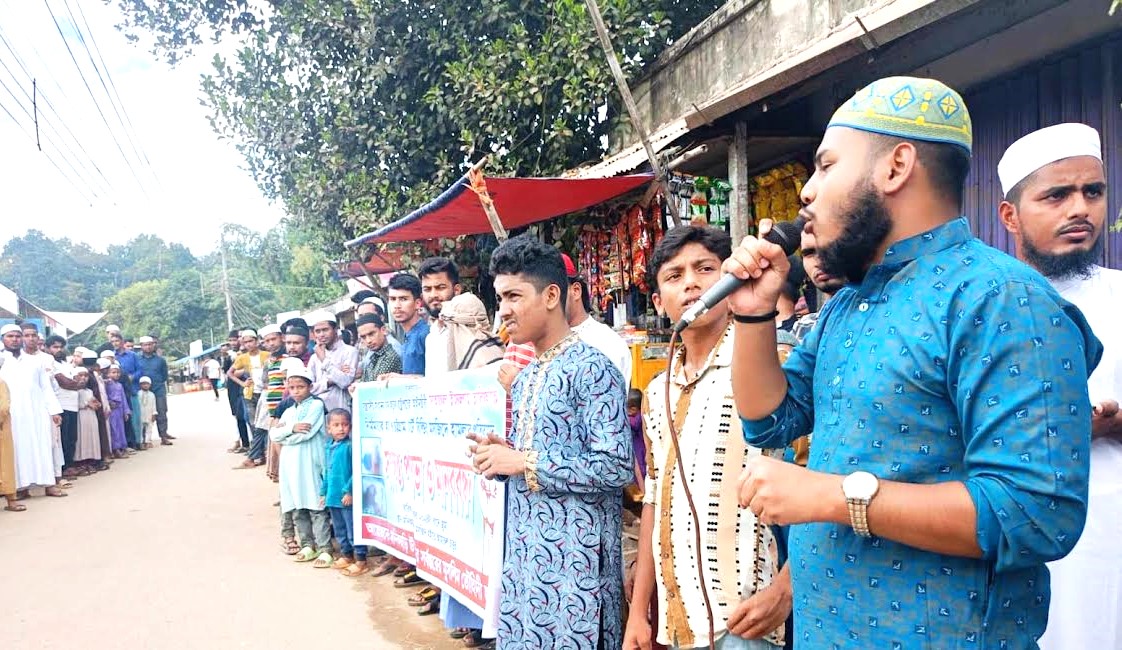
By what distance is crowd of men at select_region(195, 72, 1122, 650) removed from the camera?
3.66 ft

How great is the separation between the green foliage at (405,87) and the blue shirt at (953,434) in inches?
269

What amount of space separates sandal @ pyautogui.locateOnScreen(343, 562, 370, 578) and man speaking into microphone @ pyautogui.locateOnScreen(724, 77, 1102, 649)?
519 centimetres

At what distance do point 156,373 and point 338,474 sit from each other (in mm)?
12238

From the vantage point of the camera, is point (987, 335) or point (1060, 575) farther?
point (1060, 575)

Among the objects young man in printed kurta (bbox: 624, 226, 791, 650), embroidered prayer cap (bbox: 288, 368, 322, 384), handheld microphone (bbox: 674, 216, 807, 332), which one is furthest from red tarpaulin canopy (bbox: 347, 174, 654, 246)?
handheld microphone (bbox: 674, 216, 807, 332)

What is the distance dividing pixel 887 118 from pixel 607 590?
1.81 metres

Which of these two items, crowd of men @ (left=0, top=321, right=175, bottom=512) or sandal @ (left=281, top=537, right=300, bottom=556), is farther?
crowd of men @ (left=0, top=321, right=175, bottom=512)

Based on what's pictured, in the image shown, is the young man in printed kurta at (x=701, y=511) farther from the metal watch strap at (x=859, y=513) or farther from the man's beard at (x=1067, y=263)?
the man's beard at (x=1067, y=263)

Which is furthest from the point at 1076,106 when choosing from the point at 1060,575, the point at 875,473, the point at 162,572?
the point at 162,572

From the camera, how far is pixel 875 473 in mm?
1216

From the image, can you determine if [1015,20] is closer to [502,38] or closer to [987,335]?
[987,335]

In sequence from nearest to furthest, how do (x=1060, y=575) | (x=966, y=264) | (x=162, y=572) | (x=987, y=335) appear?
(x=987, y=335), (x=966, y=264), (x=1060, y=575), (x=162, y=572)

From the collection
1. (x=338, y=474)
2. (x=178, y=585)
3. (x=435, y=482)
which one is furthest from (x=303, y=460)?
(x=435, y=482)

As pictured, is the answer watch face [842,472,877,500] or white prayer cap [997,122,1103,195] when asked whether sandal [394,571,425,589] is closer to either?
white prayer cap [997,122,1103,195]
